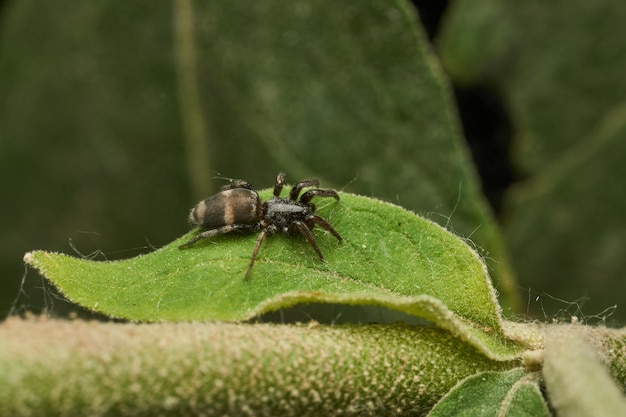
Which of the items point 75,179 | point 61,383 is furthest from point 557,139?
point 61,383

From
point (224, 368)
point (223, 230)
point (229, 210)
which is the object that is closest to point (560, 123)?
point (229, 210)

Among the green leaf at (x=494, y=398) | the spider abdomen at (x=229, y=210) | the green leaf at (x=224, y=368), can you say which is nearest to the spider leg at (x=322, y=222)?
the spider abdomen at (x=229, y=210)

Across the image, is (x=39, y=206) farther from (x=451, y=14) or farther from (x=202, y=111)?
(x=451, y=14)

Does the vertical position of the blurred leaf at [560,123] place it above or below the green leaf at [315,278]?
above

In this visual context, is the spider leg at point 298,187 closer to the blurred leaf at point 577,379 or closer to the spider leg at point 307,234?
the spider leg at point 307,234

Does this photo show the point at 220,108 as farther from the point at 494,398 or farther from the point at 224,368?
the point at 494,398

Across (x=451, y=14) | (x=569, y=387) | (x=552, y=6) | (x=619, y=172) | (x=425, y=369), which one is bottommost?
(x=425, y=369)

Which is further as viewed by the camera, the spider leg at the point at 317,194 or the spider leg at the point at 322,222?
the spider leg at the point at 317,194
